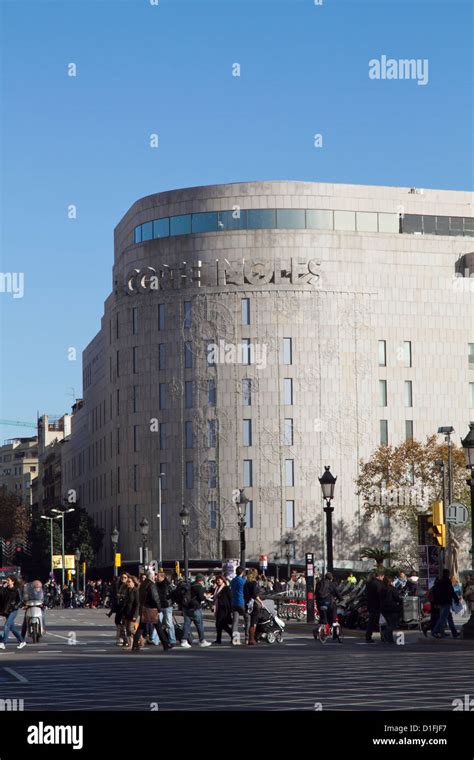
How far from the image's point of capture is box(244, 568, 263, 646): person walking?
36.6m

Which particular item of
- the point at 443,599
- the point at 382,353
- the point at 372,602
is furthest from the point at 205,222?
the point at 443,599

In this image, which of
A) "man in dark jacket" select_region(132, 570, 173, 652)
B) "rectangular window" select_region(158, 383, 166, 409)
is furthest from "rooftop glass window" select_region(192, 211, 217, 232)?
"man in dark jacket" select_region(132, 570, 173, 652)

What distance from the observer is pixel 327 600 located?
124 ft

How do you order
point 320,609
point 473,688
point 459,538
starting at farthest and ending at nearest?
point 459,538, point 320,609, point 473,688

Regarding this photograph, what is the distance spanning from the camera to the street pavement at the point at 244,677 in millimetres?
18453

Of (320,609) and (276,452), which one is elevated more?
(276,452)

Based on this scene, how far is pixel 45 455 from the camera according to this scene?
7510 inches

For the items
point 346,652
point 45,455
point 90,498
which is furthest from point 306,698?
point 45,455

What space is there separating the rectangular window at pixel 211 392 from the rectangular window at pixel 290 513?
8648 millimetres

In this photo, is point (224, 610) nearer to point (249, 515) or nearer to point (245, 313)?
point (249, 515)

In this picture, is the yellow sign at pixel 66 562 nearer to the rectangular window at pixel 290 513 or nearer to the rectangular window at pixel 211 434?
the rectangular window at pixel 211 434

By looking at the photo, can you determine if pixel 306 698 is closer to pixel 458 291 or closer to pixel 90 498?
pixel 458 291

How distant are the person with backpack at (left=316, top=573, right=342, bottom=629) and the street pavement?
2.81ft

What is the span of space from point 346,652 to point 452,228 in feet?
275
